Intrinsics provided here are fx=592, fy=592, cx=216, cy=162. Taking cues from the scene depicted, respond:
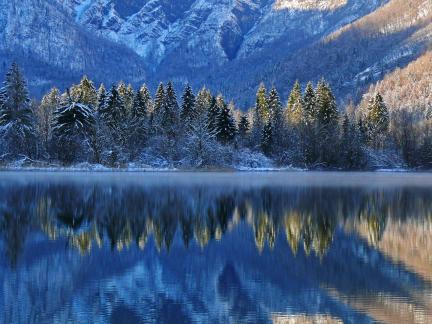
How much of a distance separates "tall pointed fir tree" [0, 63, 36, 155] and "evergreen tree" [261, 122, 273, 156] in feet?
130

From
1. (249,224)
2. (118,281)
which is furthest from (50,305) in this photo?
(249,224)

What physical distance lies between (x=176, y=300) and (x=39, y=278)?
15.5 feet

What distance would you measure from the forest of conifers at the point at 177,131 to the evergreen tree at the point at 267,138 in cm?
18

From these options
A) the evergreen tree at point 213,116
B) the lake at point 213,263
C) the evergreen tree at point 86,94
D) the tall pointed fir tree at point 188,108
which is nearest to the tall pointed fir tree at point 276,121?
the evergreen tree at point 213,116

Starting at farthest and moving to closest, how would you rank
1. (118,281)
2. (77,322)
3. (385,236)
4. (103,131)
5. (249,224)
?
(103,131) < (249,224) < (385,236) < (118,281) < (77,322)

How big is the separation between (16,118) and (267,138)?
43.0 metres

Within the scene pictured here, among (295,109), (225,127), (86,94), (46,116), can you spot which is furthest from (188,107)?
(46,116)

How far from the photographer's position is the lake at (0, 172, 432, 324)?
47.3 feet

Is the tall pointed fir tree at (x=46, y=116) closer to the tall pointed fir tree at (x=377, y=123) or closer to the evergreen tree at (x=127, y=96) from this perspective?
the evergreen tree at (x=127, y=96)

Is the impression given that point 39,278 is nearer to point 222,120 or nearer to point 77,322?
point 77,322

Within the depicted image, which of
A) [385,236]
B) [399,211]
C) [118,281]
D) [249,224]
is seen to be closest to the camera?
[118,281]

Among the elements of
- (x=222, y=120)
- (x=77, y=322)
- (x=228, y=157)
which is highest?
(x=222, y=120)

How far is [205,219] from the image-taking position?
1233 inches

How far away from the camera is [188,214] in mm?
32875
